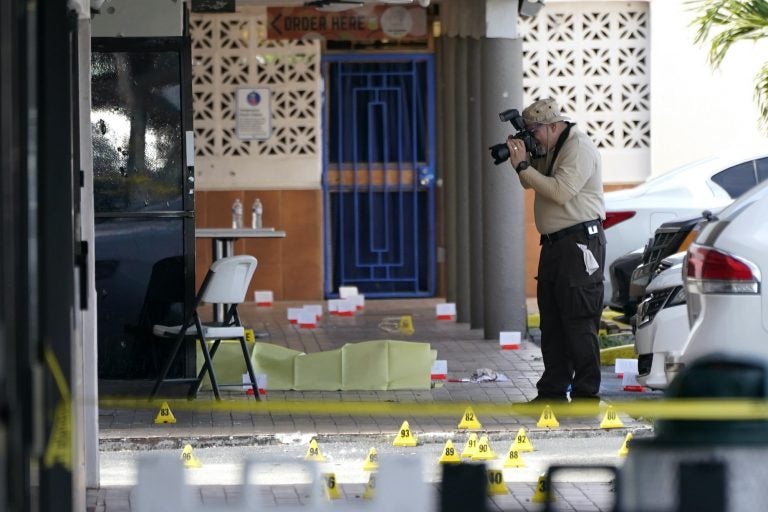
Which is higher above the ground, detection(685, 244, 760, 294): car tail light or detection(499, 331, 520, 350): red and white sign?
detection(685, 244, 760, 294): car tail light

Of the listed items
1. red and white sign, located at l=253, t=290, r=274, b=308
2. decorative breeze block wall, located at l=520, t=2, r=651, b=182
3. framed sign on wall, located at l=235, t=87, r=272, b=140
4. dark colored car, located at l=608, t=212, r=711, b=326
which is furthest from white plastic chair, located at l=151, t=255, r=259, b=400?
decorative breeze block wall, located at l=520, t=2, r=651, b=182

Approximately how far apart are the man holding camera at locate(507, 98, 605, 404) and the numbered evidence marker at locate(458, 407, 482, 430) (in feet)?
2.43

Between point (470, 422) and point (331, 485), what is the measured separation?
220 centimetres

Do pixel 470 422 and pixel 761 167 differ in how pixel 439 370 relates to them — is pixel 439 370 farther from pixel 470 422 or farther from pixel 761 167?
pixel 761 167

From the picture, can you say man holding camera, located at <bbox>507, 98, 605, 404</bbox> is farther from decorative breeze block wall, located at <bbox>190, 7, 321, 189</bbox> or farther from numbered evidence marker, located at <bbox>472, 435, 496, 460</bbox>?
decorative breeze block wall, located at <bbox>190, 7, 321, 189</bbox>

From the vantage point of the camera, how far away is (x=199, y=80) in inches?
704

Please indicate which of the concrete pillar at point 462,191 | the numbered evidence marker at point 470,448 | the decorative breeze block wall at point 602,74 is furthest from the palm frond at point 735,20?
the numbered evidence marker at point 470,448

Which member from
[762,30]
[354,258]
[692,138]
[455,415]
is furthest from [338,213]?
[455,415]

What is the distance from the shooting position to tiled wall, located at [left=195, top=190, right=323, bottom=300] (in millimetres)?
17875

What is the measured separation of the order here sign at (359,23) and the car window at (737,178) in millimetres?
4498

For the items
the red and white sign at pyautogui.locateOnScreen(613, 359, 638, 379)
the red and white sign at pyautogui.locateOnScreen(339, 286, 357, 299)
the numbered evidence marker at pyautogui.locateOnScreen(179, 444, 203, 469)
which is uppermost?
the red and white sign at pyautogui.locateOnScreen(339, 286, 357, 299)

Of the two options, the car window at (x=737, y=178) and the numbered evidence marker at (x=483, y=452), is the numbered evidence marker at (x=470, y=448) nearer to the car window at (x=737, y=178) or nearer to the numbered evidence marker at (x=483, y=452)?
the numbered evidence marker at (x=483, y=452)

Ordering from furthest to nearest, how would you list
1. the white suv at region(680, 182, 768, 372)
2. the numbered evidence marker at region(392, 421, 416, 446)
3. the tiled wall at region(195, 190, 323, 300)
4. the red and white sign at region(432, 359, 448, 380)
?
1. the tiled wall at region(195, 190, 323, 300)
2. the red and white sign at region(432, 359, 448, 380)
3. the numbered evidence marker at region(392, 421, 416, 446)
4. the white suv at region(680, 182, 768, 372)

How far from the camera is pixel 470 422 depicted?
9258 mm
